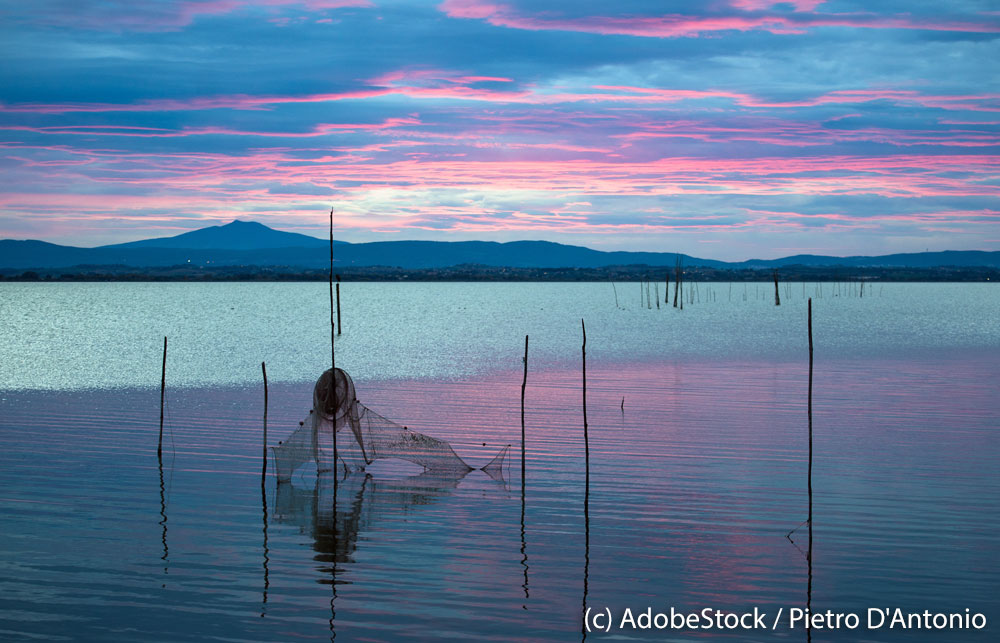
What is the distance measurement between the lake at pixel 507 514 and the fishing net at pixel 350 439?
1.46ft

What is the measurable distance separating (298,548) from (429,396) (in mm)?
17262

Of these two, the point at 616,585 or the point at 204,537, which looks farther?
the point at 204,537

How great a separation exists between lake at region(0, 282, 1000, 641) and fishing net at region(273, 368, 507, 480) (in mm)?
444

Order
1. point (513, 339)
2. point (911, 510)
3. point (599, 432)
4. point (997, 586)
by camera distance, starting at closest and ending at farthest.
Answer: point (997, 586), point (911, 510), point (599, 432), point (513, 339)

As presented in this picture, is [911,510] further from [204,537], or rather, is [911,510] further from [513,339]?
[513,339]

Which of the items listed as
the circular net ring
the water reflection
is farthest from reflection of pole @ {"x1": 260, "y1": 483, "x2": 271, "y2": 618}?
the circular net ring

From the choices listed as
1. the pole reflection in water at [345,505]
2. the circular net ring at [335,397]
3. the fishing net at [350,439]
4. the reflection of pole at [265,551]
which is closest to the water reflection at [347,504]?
the pole reflection in water at [345,505]

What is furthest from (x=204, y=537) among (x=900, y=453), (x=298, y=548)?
(x=900, y=453)

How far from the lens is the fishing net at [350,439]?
1816cm

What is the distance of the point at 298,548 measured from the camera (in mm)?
14133

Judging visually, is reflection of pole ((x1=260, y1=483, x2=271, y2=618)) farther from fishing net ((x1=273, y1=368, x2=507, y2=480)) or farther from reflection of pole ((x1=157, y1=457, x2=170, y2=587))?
reflection of pole ((x1=157, y1=457, x2=170, y2=587))

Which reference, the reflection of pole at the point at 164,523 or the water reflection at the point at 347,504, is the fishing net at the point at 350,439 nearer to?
the water reflection at the point at 347,504

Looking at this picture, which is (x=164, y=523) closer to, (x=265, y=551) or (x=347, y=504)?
(x=265, y=551)

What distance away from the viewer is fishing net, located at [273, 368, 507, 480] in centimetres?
1816
